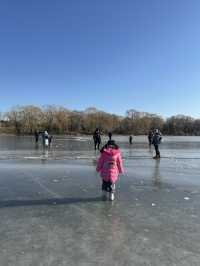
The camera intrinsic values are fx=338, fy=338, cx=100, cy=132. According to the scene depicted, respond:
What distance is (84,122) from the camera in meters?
154

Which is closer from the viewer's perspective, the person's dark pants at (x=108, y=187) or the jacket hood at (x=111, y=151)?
the person's dark pants at (x=108, y=187)

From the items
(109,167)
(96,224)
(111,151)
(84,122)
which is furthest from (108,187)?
(84,122)

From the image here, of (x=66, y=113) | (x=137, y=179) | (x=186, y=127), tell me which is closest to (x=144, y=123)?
(x=186, y=127)

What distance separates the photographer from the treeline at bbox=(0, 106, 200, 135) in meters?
140

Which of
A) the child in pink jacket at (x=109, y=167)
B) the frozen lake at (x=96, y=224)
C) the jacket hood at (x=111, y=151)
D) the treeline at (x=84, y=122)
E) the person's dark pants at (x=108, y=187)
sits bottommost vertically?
the frozen lake at (x=96, y=224)

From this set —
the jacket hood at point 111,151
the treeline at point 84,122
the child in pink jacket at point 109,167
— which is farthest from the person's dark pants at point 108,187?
the treeline at point 84,122

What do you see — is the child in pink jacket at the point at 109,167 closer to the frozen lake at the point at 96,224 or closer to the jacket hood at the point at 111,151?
the jacket hood at the point at 111,151

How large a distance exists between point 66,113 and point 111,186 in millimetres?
145233

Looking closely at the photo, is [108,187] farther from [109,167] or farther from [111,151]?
[111,151]

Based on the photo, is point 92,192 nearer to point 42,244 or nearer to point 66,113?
point 42,244

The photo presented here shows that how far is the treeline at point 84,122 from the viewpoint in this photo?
5507 inches

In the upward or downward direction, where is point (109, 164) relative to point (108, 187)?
upward

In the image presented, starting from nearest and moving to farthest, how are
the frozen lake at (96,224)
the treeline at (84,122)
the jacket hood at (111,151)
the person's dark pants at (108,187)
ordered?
1. the frozen lake at (96,224)
2. the person's dark pants at (108,187)
3. the jacket hood at (111,151)
4. the treeline at (84,122)

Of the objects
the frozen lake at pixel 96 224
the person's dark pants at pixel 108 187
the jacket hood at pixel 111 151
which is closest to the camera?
the frozen lake at pixel 96 224
